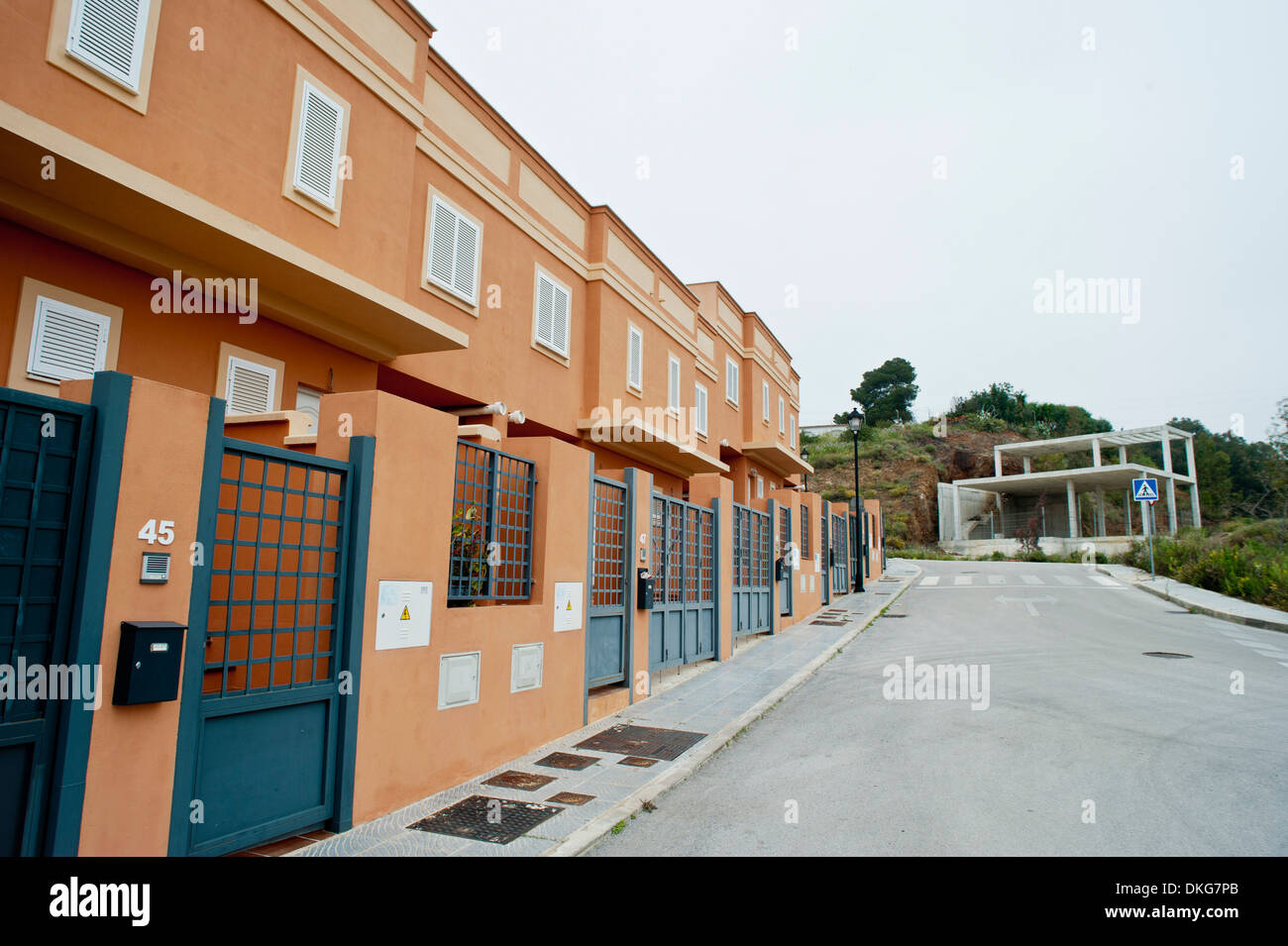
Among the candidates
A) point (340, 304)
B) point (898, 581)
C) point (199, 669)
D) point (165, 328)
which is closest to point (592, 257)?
point (340, 304)

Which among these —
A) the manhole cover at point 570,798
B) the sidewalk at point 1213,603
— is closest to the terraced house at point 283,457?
the manhole cover at point 570,798

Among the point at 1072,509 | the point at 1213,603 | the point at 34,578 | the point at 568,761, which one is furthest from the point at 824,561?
the point at 1072,509

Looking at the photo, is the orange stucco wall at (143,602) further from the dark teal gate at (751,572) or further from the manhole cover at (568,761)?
the dark teal gate at (751,572)

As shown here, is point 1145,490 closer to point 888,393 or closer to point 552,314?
point 552,314

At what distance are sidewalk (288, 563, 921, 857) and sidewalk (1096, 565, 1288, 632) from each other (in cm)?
997

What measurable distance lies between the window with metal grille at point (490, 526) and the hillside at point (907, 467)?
4448 centimetres

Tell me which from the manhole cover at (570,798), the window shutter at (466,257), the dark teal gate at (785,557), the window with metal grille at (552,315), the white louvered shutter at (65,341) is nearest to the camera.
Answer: the manhole cover at (570,798)

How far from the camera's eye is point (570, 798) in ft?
18.1

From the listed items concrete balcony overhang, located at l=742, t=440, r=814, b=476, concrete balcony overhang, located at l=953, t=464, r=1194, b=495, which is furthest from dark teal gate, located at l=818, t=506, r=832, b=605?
concrete balcony overhang, located at l=953, t=464, r=1194, b=495

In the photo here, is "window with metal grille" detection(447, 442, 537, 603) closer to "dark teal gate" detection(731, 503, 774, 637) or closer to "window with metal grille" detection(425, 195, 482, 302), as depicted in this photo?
"window with metal grille" detection(425, 195, 482, 302)

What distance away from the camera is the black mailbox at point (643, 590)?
30.3ft

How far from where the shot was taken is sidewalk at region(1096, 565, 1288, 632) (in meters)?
15.5

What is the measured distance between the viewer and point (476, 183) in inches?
431

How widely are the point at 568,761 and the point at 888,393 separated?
234 ft
